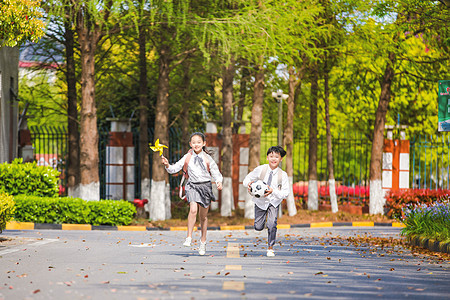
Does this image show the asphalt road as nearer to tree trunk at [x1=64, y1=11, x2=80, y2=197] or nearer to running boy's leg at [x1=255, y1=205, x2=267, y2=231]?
running boy's leg at [x1=255, y1=205, x2=267, y2=231]

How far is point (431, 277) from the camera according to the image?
912cm

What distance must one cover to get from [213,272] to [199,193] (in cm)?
255

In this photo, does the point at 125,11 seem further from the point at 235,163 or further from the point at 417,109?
the point at 417,109

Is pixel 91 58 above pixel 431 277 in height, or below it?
above

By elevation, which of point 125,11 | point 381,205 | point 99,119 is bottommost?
point 381,205

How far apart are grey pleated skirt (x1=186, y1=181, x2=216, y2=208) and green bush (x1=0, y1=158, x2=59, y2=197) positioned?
9.63 meters

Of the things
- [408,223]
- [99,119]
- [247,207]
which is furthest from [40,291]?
[99,119]

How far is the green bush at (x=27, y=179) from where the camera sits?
19734mm

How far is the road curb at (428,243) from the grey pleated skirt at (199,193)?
14.2ft

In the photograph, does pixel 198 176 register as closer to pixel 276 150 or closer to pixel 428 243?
pixel 276 150

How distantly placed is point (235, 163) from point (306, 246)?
13.9 meters

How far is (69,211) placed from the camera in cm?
1967

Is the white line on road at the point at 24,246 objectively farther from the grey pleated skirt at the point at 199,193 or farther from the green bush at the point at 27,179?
the green bush at the point at 27,179

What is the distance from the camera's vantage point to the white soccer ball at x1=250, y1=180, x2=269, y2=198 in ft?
36.9
